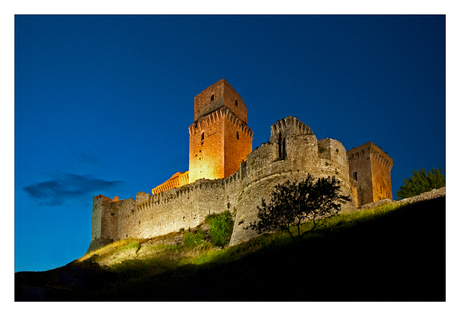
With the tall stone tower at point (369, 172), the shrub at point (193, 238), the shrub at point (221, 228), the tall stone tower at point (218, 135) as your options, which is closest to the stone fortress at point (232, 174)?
the tall stone tower at point (369, 172)

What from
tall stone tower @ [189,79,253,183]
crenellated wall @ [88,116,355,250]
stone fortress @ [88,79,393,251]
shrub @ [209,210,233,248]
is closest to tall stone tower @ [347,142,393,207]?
stone fortress @ [88,79,393,251]

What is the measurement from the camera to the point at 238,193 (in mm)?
36000

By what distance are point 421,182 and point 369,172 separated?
244 inches

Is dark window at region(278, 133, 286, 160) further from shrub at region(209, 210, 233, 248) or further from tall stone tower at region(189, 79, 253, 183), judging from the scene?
tall stone tower at region(189, 79, 253, 183)

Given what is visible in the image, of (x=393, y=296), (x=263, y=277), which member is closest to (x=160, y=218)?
(x=263, y=277)

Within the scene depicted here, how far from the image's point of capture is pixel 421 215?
64.4 feet

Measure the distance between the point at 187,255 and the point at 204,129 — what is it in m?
22.8

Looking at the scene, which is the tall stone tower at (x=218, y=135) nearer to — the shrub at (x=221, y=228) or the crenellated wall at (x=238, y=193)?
the crenellated wall at (x=238, y=193)

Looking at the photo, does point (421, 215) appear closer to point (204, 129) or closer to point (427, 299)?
point (427, 299)

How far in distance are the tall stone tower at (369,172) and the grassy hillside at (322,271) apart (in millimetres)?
16016

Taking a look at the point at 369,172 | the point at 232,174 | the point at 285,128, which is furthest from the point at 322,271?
the point at 369,172

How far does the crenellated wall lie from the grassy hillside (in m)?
5.04

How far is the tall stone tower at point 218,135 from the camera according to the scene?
49625 millimetres

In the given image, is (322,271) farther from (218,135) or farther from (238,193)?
(218,135)
